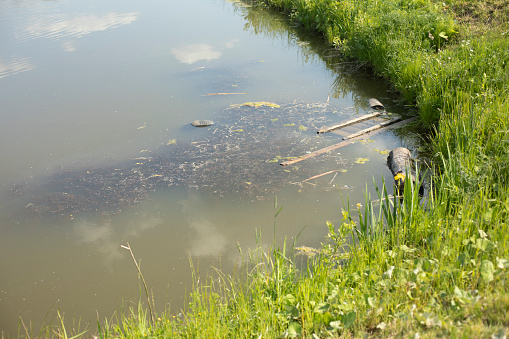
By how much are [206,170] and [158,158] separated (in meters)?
0.71

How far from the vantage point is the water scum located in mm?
5012

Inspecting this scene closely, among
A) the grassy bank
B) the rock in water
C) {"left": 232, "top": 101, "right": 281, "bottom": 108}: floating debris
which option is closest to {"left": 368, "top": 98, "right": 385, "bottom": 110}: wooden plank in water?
{"left": 232, "top": 101, "right": 281, "bottom": 108}: floating debris

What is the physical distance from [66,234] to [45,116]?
3.17 metres

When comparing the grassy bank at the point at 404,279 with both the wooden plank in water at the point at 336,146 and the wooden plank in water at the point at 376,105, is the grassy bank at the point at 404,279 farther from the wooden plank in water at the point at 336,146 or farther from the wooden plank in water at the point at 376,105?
the wooden plank in water at the point at 376,105

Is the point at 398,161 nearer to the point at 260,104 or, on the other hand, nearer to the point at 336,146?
the point at 336,146

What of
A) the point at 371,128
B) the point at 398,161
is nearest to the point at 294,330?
the point at 398,161

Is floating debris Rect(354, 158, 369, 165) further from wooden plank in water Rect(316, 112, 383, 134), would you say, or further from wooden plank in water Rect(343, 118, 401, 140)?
wooden plank in water Rect(316, 112, 383, 134)

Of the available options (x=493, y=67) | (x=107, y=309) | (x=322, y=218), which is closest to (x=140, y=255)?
(x=107, y=309)

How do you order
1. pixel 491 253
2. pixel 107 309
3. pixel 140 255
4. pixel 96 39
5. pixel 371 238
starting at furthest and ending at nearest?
pixel 96 39, pixel 140 255, pixel 107 309, pixel 371 238, pixel 491 253

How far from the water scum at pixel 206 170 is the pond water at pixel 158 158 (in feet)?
0.07

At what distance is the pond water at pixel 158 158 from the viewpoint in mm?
3994

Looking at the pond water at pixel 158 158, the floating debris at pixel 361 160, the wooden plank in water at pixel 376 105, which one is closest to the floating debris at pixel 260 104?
the pond water at pixel 158 158

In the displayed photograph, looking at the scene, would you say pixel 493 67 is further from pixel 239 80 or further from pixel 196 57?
pixel 196 57

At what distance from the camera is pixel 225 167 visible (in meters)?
5.50
